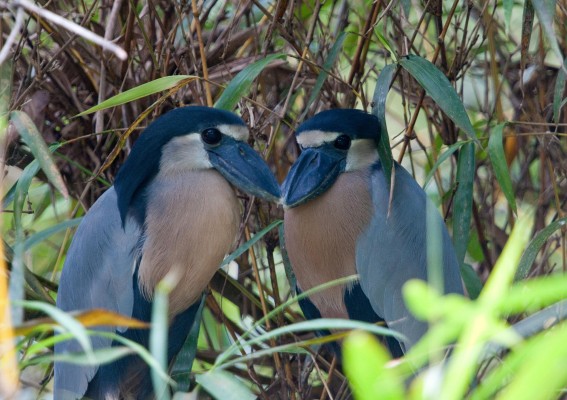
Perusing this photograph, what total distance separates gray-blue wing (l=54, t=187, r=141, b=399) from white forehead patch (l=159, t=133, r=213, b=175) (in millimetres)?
149

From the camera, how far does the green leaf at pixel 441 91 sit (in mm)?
1786

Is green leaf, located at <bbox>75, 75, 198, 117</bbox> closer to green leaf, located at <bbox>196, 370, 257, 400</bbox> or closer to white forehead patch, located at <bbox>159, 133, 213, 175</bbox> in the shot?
white forehead patch, located at <bbox>159, 133, 213, 175</bbox>

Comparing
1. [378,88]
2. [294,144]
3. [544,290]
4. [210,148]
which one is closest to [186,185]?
[210,148]

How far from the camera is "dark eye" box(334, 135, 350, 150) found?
2.12 meters

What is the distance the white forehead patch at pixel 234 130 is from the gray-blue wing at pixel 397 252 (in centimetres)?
37

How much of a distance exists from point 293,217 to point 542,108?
0.83m

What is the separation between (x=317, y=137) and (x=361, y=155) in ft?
0.47

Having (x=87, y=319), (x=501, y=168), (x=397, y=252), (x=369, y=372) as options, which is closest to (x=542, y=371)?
(x=369, y=372)

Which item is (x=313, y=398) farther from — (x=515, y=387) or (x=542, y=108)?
(x=515, y=387)

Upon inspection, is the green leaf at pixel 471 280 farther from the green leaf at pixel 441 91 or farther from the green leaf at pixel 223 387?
the green leaf at pixel 223 387

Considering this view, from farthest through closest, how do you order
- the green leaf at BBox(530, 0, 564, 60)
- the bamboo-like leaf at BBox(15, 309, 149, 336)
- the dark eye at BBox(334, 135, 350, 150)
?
the dark eye at BBox(334, 135, 350, 150), the green leaf at BBox(530, 0, 564, 60), the bamboo-like leaf at BBox(15, 309, 149, 336)

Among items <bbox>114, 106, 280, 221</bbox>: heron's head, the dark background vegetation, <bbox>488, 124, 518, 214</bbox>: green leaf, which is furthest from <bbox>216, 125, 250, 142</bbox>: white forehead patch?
<bbox>488, 124, 518, 214</bbox>: green leaf

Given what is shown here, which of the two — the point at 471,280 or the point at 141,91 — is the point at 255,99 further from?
the point at 471,280

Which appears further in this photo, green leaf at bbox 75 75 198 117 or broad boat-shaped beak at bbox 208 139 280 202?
broad boat-shaped beak at bbox 208 139 280 202
